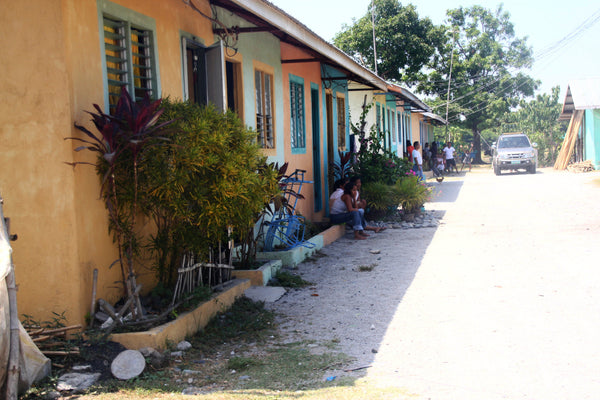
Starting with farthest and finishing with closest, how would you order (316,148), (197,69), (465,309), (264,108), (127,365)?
(316,148) < (264,108) < (197,69) < (465,309) < (127,365)

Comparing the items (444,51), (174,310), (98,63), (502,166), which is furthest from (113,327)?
(444,51)

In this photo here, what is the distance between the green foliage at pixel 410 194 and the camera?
1288cm

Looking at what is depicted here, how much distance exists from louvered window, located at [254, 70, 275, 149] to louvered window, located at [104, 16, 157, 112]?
3.24 meters

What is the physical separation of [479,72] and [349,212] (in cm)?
3704

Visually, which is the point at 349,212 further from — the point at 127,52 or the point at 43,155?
the point at 43,155

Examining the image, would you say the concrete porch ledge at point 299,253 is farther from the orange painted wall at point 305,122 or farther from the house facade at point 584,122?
the house facade at point 584,122

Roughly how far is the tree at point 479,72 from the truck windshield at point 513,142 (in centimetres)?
1386

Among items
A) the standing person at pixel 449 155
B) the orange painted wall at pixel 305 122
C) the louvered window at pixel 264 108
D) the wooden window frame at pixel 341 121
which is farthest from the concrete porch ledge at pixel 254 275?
the standing person at pixel 449 155

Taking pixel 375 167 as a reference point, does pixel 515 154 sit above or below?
above

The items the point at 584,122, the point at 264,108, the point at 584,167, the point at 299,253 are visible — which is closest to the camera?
the point at 299,253

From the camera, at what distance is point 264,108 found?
9.52m

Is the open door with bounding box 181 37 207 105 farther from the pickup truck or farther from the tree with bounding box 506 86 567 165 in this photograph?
the tree with bounding box 506 86 567 165

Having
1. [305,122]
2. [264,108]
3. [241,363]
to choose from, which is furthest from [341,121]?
[241,363]

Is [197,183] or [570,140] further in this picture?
[570,140]
